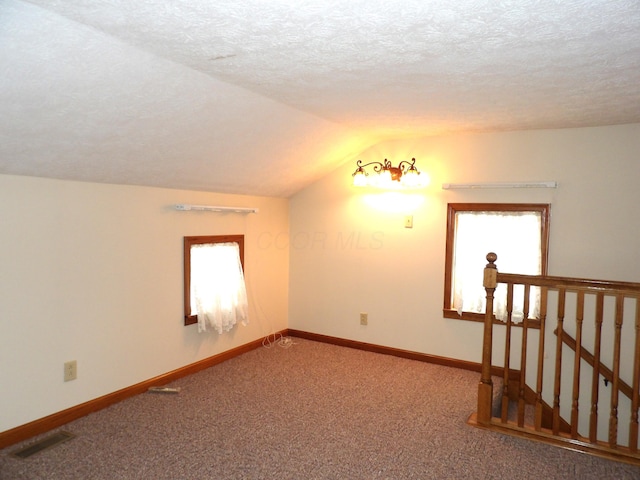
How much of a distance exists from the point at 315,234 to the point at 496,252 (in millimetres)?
1857

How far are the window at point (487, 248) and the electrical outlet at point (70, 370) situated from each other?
305cm

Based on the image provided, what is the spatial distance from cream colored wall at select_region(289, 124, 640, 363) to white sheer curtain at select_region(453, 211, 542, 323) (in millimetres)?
134

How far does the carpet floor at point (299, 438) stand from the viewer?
2.51 meters

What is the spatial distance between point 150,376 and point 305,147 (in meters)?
2.24

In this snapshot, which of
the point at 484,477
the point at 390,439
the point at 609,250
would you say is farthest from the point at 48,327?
the point at 609,250

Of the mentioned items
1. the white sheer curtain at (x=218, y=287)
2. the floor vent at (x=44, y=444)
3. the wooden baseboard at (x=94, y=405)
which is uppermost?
the white sheer curtain at (x=218, y=287)

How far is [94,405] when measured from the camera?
317 centimetres

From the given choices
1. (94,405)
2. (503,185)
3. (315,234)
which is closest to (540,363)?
(503,185)

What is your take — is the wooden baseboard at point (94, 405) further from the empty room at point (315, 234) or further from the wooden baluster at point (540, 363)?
the wooden baluster at point (540, 363)

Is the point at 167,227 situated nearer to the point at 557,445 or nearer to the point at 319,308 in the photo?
the point at 319,308

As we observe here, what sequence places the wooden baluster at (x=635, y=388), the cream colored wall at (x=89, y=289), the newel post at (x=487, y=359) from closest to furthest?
the wooden baluster at (x=635, y=388) < the cream colored wall at (x=89, y=289) < the newel post at (x=487, y=359)

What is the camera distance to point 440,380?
3922 millimetres

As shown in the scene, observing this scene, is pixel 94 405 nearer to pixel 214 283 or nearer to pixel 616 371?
pixel 214 283

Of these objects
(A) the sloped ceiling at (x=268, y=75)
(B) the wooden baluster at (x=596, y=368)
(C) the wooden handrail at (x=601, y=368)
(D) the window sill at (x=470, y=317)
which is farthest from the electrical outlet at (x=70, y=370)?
(C) the wooden handrail at (x=601, y=368)
